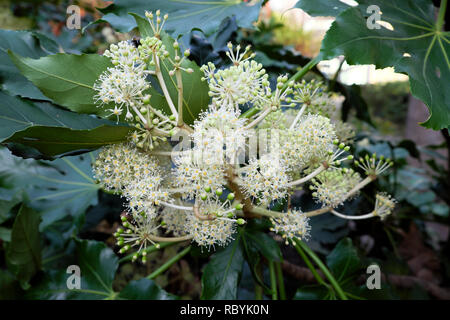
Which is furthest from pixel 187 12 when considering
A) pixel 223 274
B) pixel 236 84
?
pixel 223 274

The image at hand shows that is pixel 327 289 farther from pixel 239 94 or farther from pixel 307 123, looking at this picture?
pixel 239 94

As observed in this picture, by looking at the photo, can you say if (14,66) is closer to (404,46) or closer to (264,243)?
(264,243)

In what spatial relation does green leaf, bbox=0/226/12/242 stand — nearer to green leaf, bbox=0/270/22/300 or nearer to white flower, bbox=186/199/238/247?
green leaf, bbox=0/270/22/300

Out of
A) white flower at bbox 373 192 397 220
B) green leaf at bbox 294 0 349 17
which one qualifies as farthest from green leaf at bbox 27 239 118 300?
green leaf at bbox 294 0 349 17

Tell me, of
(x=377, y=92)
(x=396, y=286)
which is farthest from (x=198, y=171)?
(x=377, y=92)

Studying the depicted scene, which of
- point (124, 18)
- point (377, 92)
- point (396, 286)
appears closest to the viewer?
point (124, 18)
